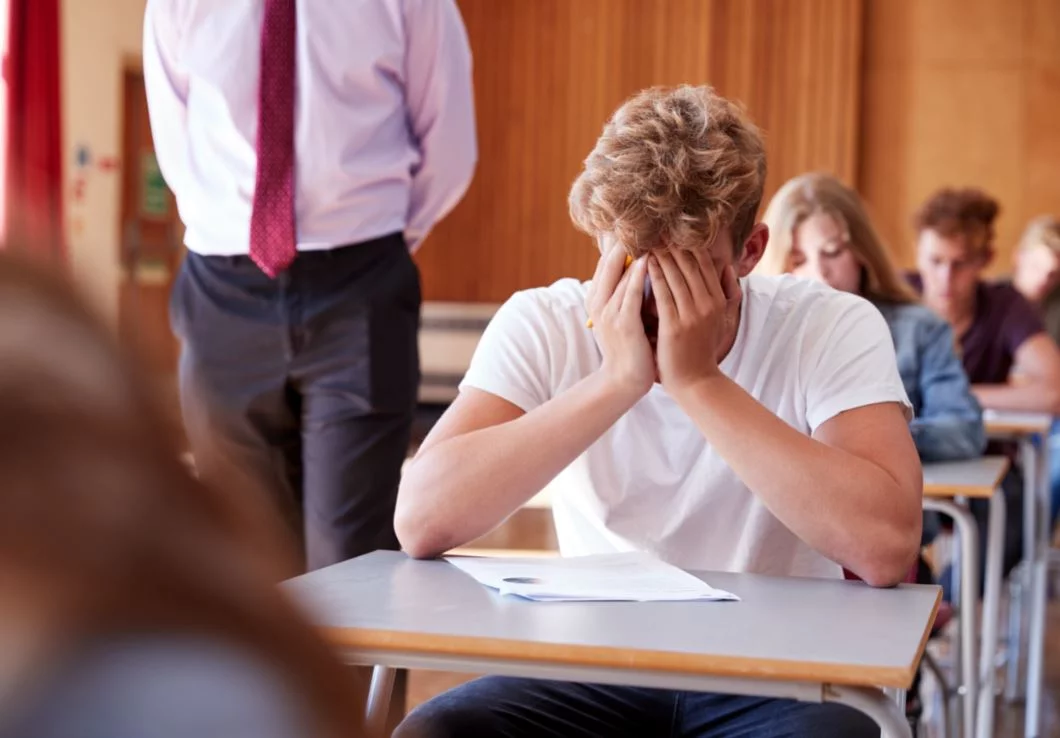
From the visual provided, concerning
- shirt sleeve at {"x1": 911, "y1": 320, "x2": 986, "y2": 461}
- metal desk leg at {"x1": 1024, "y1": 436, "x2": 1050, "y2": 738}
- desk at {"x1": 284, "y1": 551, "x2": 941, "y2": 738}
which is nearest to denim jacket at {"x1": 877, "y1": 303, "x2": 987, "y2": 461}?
shirt sleeve at {"x1": 911, "y1": 320, "x2": 986, "y2": 461}

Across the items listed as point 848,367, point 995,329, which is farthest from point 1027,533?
point 848,367

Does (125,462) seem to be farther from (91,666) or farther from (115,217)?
(115,217)

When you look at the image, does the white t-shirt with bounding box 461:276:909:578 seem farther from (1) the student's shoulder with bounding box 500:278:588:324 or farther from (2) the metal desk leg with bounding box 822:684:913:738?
(2) the metal desk leg with bounding box 822:684:913:738

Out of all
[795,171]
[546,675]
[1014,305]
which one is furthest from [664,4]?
[546,675]

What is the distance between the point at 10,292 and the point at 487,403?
5.06ft

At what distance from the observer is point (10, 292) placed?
0.22m

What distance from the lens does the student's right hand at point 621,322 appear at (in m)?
1.68

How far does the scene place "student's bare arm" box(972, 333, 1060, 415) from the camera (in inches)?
171

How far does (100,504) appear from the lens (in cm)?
22

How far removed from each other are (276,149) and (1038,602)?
2532mm

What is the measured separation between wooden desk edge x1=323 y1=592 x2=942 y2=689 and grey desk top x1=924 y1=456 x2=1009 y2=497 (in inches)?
61.3

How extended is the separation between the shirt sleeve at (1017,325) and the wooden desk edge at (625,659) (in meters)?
3.40

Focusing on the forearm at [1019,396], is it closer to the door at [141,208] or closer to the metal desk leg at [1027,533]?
the metal desk leg at [1027,533]

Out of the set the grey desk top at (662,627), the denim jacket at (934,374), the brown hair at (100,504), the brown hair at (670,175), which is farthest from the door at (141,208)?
the brown hair at (100,504)
